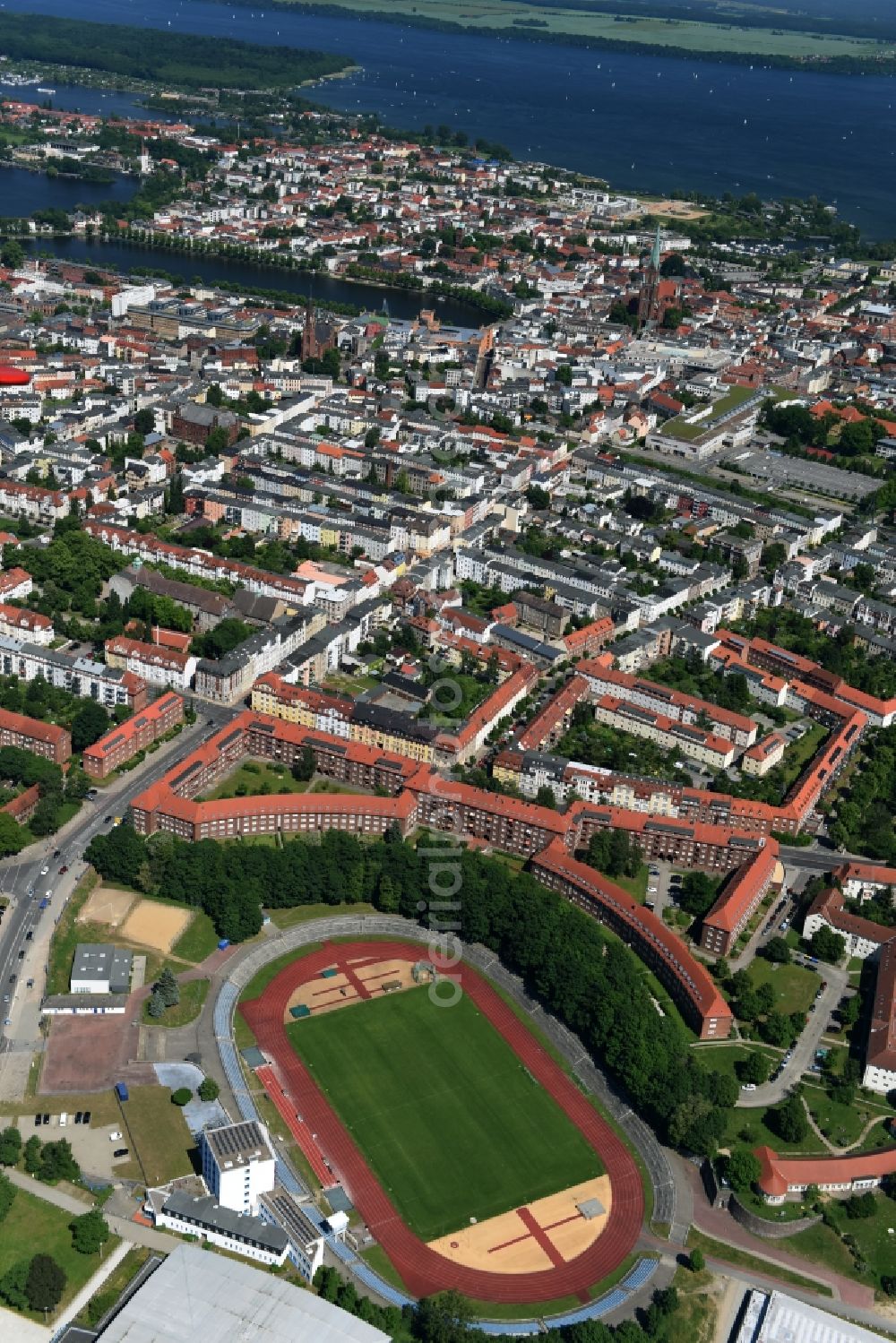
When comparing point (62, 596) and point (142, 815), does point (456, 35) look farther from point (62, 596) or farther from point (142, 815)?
point (142, 815)

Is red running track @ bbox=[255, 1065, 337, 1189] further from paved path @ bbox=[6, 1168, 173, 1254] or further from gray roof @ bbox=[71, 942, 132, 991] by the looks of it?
gray roof @ bbox=[71, 942, 132, 991]

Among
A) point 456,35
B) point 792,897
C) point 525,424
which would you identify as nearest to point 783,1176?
point 792,897

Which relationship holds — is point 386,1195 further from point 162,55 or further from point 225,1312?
point 162,55

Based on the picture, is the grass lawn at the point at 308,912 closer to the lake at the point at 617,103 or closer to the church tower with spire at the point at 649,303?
the church tower with spire at the point at 649,303

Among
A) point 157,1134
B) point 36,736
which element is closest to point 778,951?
point 157,1134

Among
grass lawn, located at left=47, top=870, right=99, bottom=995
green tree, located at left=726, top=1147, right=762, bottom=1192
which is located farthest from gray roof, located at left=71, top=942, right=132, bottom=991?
green tree, located at left=726, top=1147, right=762, bottom=1192
